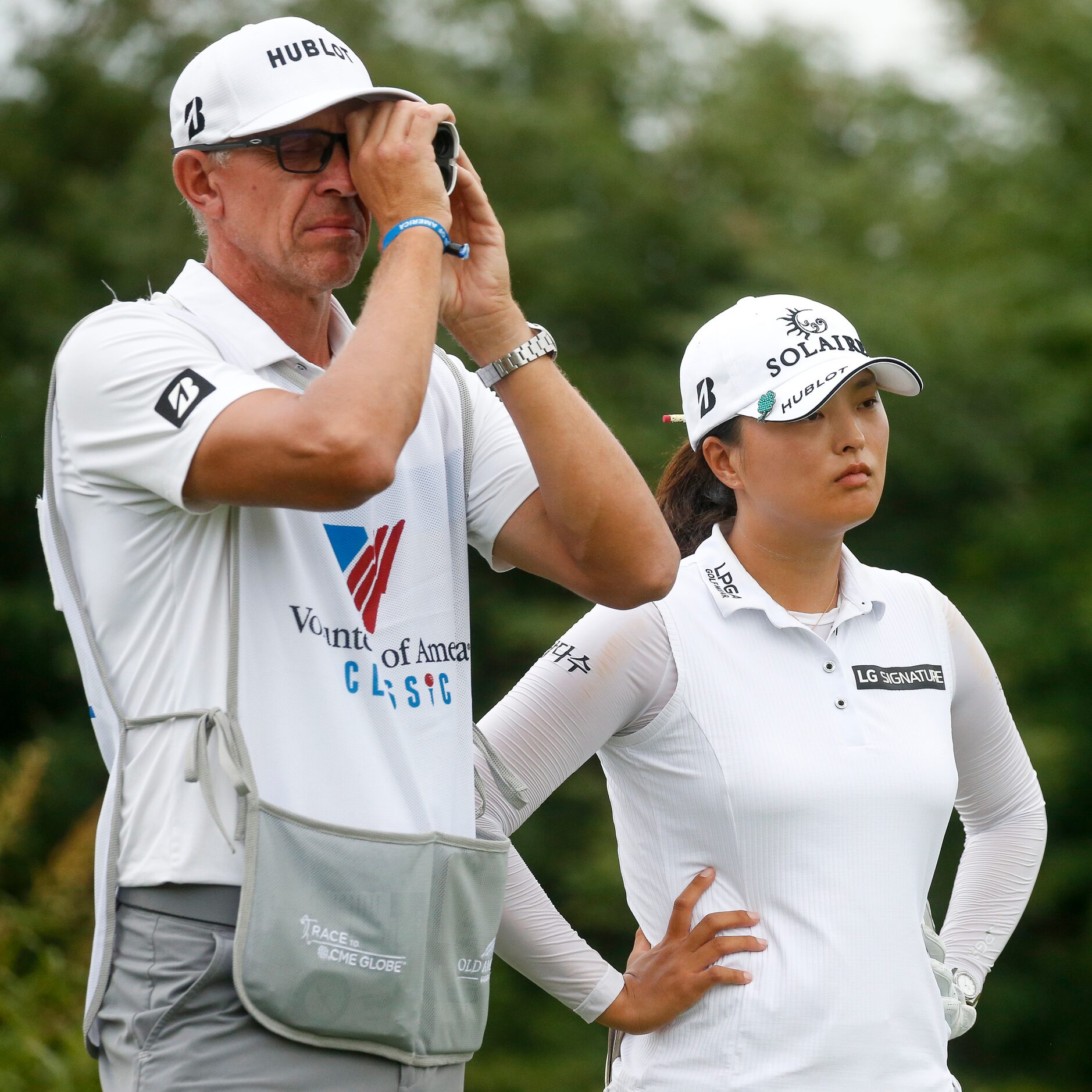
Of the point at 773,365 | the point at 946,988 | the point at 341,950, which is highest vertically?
the point at 773,365

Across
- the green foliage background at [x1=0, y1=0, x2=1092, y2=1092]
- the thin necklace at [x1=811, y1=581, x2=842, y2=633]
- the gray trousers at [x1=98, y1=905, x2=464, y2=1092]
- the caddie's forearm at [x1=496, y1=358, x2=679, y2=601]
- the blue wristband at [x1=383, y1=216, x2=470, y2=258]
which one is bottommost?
the green foliage background at [x1=0, y1=0, x2=1092, y2=1092]

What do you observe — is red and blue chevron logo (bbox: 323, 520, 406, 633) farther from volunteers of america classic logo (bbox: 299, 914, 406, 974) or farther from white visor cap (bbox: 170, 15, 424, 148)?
white visor cap (bbox: 170, 15, 424, 148)

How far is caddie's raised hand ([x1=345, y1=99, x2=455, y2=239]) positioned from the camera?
2.23 m

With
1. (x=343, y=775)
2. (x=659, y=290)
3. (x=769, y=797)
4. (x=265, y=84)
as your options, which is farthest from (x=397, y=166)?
(x=659, y=290)

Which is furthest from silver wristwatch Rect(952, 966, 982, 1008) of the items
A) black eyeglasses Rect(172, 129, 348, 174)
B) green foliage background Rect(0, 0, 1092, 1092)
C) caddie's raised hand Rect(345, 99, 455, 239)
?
green foliage background Rect(0, 0, 1092, 1092)

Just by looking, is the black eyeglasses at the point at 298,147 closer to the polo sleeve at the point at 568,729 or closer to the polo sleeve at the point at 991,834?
the polo sleeve at the point at 568,729

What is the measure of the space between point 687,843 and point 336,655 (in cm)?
85

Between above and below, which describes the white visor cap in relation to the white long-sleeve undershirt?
above

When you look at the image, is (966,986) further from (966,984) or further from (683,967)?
(683,967)

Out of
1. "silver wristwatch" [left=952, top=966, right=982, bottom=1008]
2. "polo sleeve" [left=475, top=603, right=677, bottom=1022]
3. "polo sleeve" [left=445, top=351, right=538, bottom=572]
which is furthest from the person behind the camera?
"silver wristwatch" [left=952, top=966, right=982, bottom=1008]

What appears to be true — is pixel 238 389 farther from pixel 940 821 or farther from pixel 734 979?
pixel 940 821

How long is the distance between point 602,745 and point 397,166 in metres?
1.10

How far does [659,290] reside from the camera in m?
11.8

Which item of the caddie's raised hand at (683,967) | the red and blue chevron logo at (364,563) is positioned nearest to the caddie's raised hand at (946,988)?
the caddie's raised hand at (683,967)
